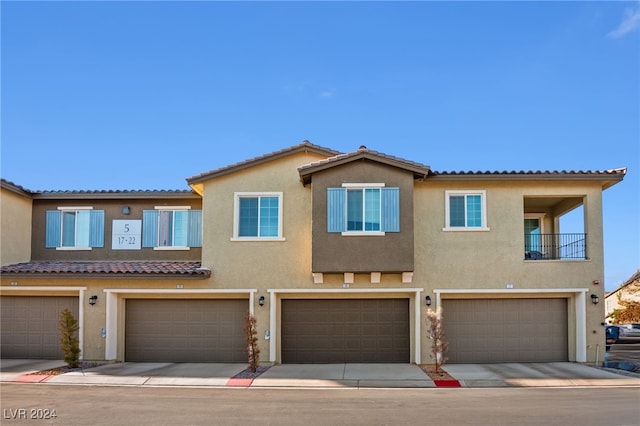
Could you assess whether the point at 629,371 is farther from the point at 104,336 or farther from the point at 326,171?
the point at 104,336

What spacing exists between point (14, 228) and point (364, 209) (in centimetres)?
1211

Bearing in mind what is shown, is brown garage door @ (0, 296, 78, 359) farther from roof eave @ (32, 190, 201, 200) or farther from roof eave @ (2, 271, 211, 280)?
roof eave @ (32, 190, 201, 200)

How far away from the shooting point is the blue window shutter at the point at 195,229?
19.9m

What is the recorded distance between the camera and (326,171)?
688 inches

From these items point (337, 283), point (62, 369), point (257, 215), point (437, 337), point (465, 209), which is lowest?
point (62, 369)

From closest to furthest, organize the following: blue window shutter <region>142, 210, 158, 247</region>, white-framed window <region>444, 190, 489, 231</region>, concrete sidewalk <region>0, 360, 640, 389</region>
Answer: concrete sidewalk <region>0, 360, 640, 389</region> < white-framed window <region>444, 190, 489, 231</region> < blue window shutter <region>142, 210, 158, 247</region>

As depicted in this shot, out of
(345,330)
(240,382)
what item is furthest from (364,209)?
(240,382)

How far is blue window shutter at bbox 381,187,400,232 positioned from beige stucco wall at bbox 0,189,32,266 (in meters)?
12.7

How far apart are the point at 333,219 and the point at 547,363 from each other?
324 inches

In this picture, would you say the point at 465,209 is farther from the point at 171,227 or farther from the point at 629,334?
the point at 629,334

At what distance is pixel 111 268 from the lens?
18.1 m

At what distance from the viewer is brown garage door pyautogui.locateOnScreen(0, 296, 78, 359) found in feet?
61.2

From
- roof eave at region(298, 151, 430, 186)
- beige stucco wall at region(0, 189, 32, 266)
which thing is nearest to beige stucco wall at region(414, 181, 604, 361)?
roof eave at region(298, 151, 430, 186)

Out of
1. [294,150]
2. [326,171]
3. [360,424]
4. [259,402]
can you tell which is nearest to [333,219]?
[326,171]
